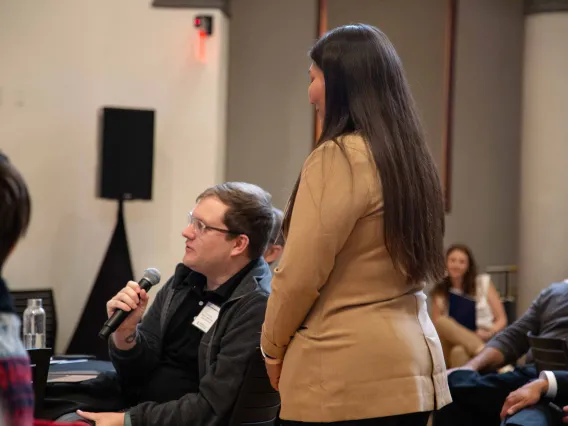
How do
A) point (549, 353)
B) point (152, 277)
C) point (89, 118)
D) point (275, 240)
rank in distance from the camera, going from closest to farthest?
point (152, 277)
point (275, 240)
point (549, 353)
point (89, 118)

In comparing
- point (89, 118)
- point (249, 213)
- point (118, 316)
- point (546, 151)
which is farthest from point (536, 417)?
point (89, 118)

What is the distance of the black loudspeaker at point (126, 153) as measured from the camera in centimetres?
552

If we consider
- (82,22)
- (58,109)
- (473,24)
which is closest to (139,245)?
(58,109)

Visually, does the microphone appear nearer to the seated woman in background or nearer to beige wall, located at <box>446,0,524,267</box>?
the seated woman in background

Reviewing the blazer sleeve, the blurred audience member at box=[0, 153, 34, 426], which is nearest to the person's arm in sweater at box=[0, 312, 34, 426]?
the blurred audience member at box=[0, 153, 34, 426]

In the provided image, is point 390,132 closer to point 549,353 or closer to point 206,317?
point 206,317

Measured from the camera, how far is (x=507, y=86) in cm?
690

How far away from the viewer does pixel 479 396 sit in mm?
3291

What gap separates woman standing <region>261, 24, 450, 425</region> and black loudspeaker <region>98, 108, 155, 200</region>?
3845 millimetres

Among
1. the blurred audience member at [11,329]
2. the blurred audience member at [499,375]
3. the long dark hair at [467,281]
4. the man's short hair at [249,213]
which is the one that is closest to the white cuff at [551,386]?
the blurred audience member at [499,375]

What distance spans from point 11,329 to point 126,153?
4.43m

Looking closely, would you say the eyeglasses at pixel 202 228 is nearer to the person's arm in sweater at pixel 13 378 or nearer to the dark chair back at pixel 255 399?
the dark chair back at pixel 255 399

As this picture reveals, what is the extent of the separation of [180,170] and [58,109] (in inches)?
37.2

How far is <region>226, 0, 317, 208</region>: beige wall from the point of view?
22.1 feet
